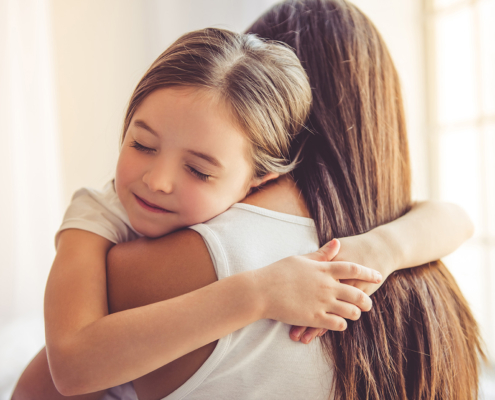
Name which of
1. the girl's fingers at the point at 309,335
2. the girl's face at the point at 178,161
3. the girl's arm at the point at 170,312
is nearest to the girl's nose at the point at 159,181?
the girl's face at the point at 178,161

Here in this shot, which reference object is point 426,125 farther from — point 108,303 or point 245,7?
point 108,303

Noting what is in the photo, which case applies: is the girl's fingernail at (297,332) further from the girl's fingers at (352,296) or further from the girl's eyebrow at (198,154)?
the girl's eyebrow at (198,154)

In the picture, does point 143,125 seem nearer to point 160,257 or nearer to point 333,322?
point 160,257

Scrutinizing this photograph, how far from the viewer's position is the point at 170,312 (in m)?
0.66

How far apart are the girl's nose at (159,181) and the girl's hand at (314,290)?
25cm

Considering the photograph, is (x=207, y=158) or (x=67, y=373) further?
(x=207, y=158)

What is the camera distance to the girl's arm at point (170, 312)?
65 centimetres

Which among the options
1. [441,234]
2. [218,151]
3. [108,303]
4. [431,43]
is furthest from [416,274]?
[431,43]

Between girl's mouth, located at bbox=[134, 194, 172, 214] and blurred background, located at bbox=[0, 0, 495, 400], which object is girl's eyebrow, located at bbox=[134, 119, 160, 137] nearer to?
girl's mouth, located at bbox=[134, 194, 172, 214]

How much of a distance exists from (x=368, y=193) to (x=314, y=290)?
0.29 meters

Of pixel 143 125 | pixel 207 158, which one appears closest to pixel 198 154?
pixel 207 158

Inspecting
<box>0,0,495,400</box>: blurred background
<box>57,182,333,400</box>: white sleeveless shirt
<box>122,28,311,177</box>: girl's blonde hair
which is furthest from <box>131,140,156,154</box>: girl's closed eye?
<box>0,0,495,400</box>: blurred background

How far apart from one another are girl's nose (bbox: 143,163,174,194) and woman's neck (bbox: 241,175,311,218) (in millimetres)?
147

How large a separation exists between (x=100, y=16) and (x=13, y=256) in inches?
49.0
